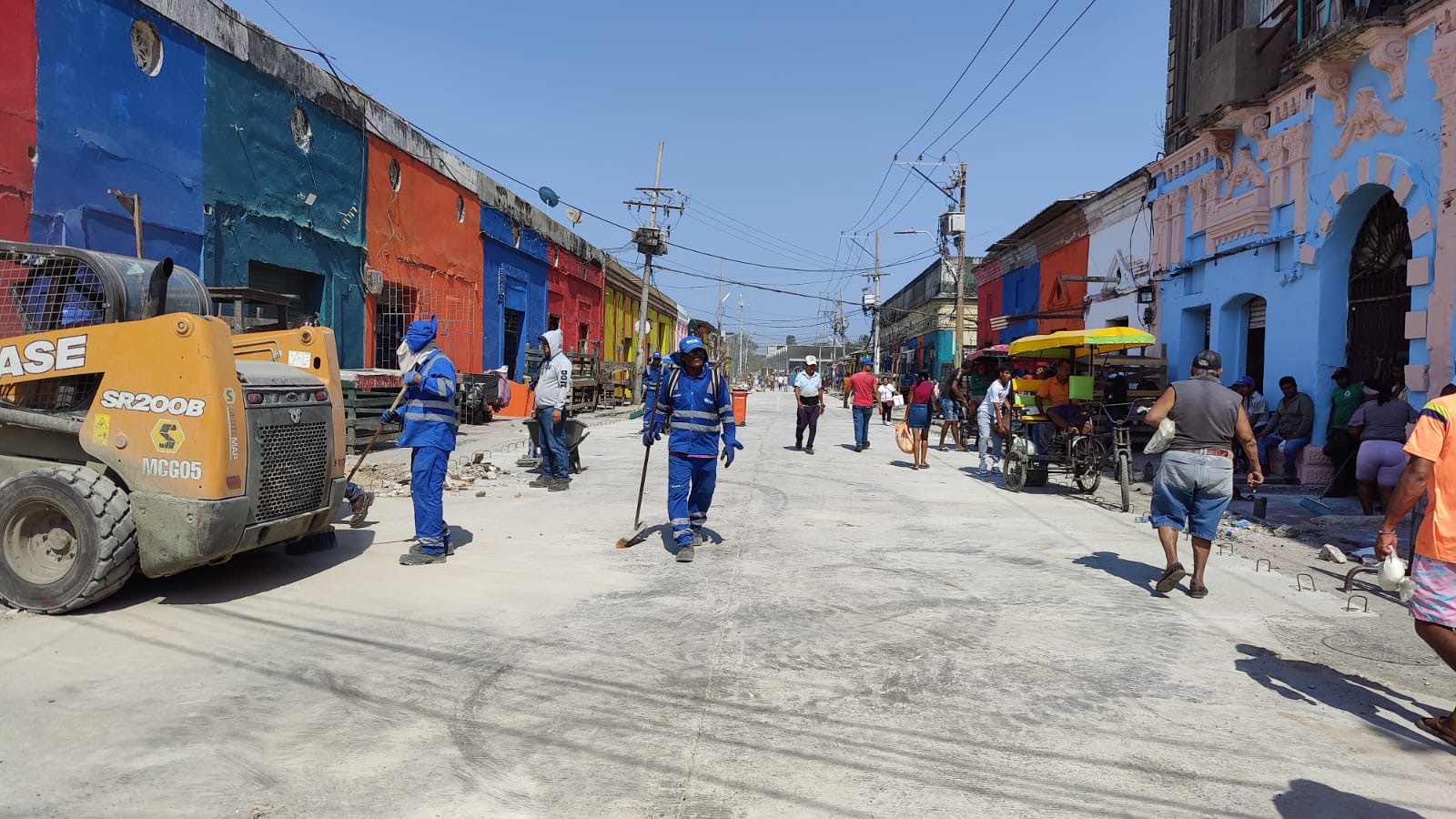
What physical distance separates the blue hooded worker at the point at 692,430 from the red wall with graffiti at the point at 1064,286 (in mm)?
16067

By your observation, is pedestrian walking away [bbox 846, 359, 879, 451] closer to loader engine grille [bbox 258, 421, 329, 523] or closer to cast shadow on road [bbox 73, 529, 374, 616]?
cast shadow on road [bbox 73, 529, 374, 616]

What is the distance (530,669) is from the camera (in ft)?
14.5

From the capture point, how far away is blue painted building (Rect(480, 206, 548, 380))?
75.6ft

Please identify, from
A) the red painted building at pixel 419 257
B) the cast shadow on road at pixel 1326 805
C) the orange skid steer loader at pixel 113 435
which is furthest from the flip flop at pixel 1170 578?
the red painted building at pixel 419 257

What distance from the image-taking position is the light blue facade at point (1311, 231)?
33.9 feet

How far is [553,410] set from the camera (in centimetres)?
1085

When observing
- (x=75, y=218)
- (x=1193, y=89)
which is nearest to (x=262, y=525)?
(x=75, y=218)

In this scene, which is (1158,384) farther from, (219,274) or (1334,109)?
(219,274)

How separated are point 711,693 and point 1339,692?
305 centimetres

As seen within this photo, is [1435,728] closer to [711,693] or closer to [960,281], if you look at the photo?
[711,693]

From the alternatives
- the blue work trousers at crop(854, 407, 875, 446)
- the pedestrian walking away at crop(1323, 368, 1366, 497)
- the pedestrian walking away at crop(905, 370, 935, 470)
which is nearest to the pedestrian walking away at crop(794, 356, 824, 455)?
the blue work trousers at crop(854, 407, 875, 446)

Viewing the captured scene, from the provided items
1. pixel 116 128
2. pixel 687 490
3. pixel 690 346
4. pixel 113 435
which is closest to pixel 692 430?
pixel 687 490

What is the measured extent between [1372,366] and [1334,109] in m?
3.46

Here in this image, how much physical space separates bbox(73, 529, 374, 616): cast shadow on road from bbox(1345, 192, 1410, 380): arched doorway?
1176cm
